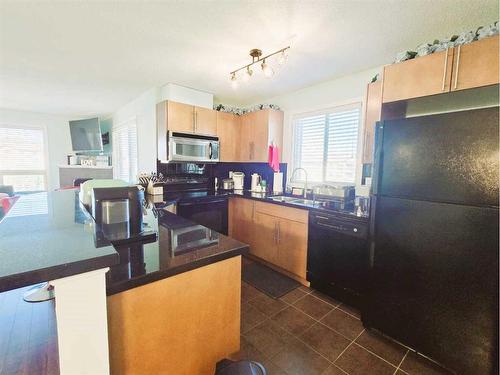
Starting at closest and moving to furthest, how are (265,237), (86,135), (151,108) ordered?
(265,237)
(151,108)
(86,135)

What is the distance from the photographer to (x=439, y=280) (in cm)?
146

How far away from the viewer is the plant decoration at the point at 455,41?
56.8 inches

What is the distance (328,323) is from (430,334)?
0.69 metres

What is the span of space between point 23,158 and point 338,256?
669cm

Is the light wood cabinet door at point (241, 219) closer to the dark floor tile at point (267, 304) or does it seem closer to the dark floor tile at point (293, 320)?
the dark floor tile at point (267, 304)

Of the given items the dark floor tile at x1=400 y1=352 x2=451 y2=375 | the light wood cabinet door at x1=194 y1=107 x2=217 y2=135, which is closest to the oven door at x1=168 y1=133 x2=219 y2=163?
the light wood cabinet door at x1=194 y1=107 x2=217 y2=135

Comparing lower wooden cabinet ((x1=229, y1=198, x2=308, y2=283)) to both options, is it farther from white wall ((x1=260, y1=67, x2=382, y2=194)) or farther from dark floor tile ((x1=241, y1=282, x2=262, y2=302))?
white wall ((x1=260, y1=67, x2=382, y2=194))

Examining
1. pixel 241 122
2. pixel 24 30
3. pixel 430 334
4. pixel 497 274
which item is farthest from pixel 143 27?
pixel 430 334

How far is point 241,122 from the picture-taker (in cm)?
370

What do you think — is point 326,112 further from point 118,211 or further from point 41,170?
point 41,170

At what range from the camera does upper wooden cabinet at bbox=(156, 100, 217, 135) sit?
3012mm

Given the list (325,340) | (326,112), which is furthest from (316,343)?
(326,112)

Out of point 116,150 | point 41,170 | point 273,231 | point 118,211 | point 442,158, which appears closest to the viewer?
point 118,211

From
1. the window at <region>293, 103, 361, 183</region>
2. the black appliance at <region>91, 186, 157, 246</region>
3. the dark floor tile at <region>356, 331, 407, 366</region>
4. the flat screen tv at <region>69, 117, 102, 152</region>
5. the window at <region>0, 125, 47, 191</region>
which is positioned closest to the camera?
the black appliance at <region>91, 186, 157, 246</region>
